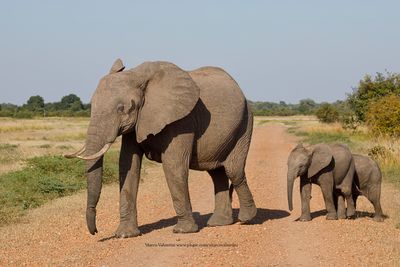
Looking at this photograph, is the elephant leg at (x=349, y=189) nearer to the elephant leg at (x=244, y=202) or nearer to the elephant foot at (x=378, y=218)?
the elephant foot at (x=378, y=218)

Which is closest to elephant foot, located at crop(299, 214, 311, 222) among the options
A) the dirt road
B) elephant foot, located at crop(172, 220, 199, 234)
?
the dirt road

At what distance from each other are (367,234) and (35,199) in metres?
7.12

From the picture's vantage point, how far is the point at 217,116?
9766 millimetres

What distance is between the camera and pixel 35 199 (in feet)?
44.0

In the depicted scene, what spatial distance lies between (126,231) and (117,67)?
2410 mm

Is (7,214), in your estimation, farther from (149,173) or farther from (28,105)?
(28,105)

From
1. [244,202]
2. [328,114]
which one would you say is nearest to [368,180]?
[244,202]

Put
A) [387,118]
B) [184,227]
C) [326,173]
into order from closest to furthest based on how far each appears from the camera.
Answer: [184,227]
[326,173]
[387,118]

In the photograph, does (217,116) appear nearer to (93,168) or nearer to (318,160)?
(318,160)

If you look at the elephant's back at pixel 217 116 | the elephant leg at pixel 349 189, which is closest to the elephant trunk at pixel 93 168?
the elephant's back at pixel 217 116

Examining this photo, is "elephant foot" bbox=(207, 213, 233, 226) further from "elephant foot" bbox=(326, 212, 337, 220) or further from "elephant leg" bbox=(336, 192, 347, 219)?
"elephant leg" bbox=(336, 192, 347, 219)

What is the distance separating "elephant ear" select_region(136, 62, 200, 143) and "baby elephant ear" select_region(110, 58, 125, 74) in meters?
0.35

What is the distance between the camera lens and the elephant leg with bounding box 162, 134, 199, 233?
9.19 m

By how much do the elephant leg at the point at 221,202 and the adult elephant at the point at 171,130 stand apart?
2 centimetres
